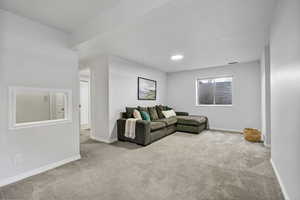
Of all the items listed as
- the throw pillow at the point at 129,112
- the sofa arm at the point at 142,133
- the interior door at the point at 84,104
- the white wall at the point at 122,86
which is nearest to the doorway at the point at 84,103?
the interior door at the point at 84,104

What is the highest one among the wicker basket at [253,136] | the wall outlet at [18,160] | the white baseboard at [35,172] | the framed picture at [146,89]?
the framed picture at [146,89]

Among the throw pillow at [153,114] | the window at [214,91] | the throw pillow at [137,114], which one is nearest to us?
the throw pillow at [137,114]

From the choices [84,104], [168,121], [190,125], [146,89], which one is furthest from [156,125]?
[84,104]

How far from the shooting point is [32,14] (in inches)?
78.3

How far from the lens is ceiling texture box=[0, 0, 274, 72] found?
173cm

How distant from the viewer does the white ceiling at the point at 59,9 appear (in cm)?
174

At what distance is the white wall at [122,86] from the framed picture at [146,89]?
143 mm

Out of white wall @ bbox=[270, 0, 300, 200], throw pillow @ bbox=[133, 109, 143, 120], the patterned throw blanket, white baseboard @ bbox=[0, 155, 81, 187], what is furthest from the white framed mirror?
white wall @ bbox=[270, 0, 300, 200]

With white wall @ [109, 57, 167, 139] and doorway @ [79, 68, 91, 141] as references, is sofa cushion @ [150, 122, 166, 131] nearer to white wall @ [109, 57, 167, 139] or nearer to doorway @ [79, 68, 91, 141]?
white wall @ [109, 57, 167, 139]

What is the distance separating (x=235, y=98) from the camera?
4805 mm

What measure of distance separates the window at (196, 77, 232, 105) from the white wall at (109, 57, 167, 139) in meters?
2.28

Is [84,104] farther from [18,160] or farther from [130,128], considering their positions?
[18,160]

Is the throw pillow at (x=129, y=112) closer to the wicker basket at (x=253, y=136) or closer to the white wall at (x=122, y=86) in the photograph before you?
the white wall at (x=122, y=86)

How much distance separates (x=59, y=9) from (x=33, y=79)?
1132 mm
